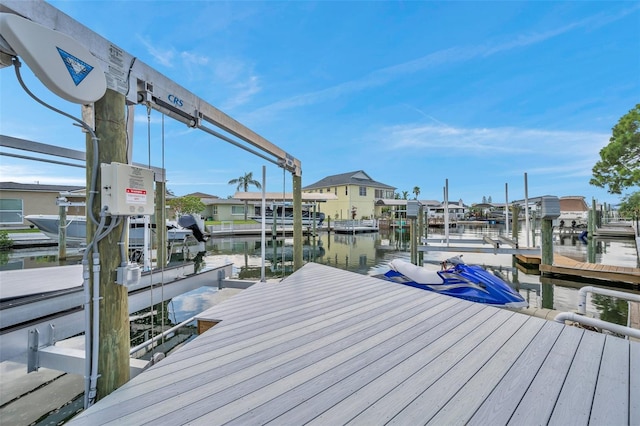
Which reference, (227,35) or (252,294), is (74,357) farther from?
(227,35)

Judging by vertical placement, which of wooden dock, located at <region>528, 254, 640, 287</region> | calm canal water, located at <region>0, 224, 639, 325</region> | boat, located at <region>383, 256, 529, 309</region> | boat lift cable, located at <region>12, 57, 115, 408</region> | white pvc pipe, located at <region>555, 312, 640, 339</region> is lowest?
calm canal water, located at <region>0, 224, 639, 325</region>

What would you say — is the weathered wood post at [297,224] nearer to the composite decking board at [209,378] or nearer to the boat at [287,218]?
the composite decking board at [209,378]

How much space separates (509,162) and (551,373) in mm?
28670

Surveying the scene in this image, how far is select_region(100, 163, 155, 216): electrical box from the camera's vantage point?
166 cm

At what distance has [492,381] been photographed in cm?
169

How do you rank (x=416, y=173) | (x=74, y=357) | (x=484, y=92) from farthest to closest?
(x=416, y=173)
(x=484, y=92)
(x=74, y=357)

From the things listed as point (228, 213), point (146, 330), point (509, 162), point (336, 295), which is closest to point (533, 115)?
point (509, 162)

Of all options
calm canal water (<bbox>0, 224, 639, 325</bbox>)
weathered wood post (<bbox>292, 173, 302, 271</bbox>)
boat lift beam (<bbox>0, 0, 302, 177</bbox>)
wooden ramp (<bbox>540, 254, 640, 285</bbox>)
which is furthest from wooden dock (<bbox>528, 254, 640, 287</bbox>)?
boat lift beam (<bbox>0, 0, 302, 177</bbox>)

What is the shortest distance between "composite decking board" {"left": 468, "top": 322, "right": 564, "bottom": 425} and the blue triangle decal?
2667mm

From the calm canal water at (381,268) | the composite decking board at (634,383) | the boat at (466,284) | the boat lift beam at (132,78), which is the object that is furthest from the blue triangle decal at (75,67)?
the boat at (466,284)

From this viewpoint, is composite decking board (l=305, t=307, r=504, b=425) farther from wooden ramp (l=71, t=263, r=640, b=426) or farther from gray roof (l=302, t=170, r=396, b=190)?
gray roof (l=302, t=170, r=396, b=190)

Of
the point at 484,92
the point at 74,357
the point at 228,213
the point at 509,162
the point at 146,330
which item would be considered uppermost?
the point at 484,92

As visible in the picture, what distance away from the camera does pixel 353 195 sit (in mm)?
34250

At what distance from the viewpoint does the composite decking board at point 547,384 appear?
4.56 ft
